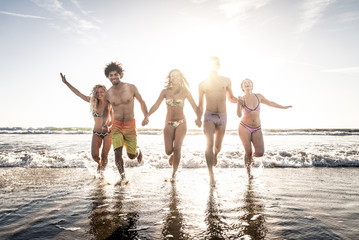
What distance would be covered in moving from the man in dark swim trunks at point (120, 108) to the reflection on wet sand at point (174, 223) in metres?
2.24

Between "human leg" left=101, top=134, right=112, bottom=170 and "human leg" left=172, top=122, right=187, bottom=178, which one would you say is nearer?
"human leg" left=172, top=122, right=187, bottom=178

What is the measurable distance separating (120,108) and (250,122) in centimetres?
356

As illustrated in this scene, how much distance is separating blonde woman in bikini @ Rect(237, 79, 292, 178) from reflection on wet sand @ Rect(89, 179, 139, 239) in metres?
3.64

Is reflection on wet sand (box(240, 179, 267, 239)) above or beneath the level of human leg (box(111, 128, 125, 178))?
beneath

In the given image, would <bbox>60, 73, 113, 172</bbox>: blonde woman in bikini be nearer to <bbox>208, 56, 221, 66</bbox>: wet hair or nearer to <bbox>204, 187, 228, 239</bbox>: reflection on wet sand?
<bbox>208, 56, 221, 66</bbox>: wet hair

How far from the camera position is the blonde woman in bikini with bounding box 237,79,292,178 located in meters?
6.50

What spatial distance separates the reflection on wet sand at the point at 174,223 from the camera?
8.81ft

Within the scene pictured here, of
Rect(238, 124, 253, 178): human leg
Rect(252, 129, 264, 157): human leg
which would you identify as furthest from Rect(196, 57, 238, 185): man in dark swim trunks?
Rect(252, 129, 264, 157): human leg

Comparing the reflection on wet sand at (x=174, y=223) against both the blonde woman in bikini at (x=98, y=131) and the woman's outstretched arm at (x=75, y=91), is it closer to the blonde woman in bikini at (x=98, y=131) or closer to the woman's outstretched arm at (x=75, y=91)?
the blonde woman in bikini at (x=98, y=131)

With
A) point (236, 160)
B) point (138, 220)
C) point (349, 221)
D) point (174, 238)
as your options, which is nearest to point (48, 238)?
point (138, 220)

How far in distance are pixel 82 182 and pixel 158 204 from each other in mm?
2869

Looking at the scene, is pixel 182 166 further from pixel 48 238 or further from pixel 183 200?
pixel 48 238

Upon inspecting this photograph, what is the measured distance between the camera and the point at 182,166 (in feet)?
27.9

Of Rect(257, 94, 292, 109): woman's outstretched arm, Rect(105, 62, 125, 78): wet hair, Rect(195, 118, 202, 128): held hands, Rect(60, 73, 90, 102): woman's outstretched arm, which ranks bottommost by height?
Rect(195, 118, 202, 128): held hands
